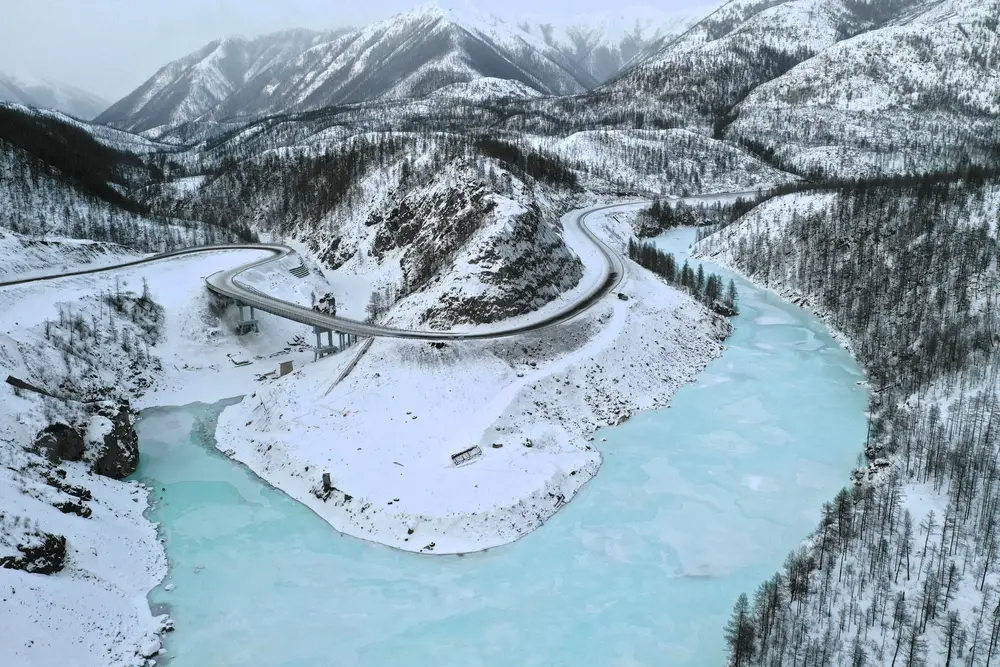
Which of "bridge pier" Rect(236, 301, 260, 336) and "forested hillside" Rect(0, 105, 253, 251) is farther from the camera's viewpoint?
"forested hillside" Rect(0, 105, 253, 251)

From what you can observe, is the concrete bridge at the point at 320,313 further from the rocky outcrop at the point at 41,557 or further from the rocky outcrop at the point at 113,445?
the rocky outcrop at the point at 41,557

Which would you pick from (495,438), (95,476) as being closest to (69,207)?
(95,476)

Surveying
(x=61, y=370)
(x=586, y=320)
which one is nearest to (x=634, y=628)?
(x=586, y=320)

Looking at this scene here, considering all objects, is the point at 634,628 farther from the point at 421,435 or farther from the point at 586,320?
the point at 586,320

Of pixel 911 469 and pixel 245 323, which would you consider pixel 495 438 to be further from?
pixel 245 323

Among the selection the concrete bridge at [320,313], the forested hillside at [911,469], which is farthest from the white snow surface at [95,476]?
the forested hillside at [911,469]

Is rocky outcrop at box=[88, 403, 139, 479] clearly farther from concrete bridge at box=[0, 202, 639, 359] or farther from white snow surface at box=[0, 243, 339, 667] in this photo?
concrete bridge at box=[0, 202, 639, 359]

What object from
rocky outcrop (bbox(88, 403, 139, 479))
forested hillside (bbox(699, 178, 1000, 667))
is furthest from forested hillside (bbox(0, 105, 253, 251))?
forested hillside (bbox(699, 178, 1000, 667))

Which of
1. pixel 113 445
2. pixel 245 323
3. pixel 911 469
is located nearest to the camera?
pixel 911 469
